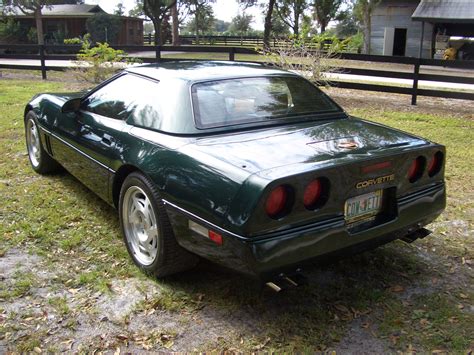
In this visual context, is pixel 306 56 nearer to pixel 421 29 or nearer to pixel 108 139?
pixel 108 139

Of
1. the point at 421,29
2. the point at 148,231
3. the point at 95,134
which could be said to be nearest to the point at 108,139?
the point at 95,134

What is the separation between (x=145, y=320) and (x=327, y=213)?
124cm

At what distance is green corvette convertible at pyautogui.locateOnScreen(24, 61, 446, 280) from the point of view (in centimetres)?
258

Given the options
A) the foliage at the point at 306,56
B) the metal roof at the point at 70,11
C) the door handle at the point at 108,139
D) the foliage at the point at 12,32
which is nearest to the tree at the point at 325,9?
the metal roof at the point at 70,11

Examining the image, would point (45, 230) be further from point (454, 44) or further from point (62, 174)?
point (454, 44)

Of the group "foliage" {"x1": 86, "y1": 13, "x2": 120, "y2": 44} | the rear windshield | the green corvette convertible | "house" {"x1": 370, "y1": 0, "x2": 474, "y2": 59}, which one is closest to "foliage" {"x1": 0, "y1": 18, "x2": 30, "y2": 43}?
"foliage" {"x1": 86, "y1": 13, "x2": 120, "y2": 44}

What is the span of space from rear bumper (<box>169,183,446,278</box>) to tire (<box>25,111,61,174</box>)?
9.83 feet

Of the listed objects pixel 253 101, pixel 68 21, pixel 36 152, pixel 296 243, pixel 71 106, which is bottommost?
pixel 36 152

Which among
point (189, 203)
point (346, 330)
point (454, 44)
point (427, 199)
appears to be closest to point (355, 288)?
point (346, 330)

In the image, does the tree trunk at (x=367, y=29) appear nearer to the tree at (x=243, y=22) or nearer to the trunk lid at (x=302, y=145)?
the trunk lid at (x=302, y=145)

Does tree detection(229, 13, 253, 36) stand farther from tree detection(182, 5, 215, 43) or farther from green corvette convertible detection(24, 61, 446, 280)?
green corvette convertible detection(24, 61, 446, 280)

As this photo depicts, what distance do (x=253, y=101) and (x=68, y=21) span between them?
137 ft

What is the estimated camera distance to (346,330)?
9.12 feet

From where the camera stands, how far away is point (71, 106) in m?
4.36
